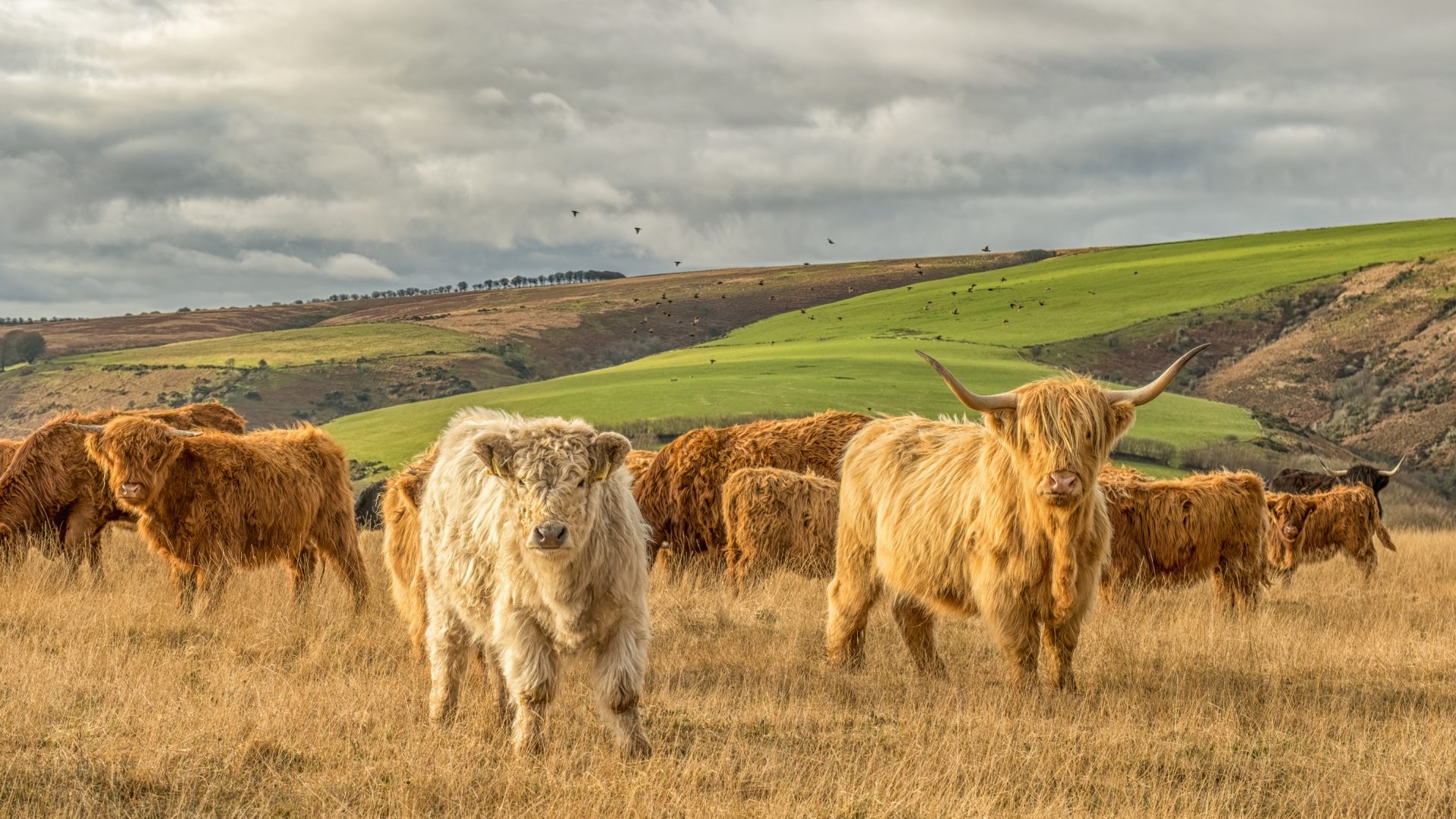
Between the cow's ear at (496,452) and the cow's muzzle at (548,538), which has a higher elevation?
the cow's ear at (496,452)

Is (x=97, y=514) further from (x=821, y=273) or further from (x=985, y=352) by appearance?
(x=821, y=273)

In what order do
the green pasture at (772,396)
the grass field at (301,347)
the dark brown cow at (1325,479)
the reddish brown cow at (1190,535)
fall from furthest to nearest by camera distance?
the grass field at (301,347)
the green pasture at (772,396)
the dark brown cow at (1325,479)
the reddish brown cow at (1190,535)

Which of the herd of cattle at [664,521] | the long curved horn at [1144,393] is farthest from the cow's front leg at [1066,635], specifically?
the long curved horn at [1144,393]

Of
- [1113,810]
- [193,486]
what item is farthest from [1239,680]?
[193,486]

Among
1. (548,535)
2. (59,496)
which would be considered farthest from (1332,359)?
(548,535)

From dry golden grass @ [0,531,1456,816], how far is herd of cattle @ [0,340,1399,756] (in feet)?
1.47

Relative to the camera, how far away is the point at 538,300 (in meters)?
106

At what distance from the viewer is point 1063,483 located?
265 inches

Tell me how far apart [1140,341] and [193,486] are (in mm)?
52144

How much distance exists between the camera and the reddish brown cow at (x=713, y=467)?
13.4 metres

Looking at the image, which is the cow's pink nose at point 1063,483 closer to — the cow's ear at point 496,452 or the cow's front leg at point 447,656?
the cow's ear at point 496,452

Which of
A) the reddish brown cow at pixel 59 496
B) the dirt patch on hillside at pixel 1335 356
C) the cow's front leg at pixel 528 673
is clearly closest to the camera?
the cow's front leg at pixel 528 673

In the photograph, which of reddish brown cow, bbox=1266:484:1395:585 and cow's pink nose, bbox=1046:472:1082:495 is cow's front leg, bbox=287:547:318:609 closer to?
cow's pink nose, bbox=1046:472:1082:495

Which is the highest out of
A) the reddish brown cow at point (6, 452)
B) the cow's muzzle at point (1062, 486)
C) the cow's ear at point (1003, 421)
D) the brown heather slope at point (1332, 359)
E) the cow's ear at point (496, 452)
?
the cow's ear at point (496, 452)
